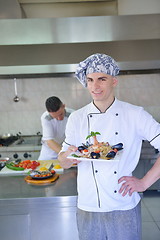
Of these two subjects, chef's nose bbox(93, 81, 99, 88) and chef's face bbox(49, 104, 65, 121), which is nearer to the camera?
chef's nose bbox(93, 81, 99, 88)

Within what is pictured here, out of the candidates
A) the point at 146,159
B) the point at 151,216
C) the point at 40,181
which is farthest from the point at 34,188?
the point at 146,159

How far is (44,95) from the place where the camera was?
356cm

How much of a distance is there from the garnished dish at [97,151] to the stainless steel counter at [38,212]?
44cm

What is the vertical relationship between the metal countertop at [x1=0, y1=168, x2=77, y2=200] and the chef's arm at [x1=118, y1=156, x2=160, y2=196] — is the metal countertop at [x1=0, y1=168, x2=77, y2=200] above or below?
below

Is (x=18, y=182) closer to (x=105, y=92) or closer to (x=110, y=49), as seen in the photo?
(x=105, y=92)

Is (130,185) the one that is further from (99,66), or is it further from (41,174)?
(41,174)

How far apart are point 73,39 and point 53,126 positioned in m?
1.24

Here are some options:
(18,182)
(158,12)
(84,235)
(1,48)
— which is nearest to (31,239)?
(18,182)

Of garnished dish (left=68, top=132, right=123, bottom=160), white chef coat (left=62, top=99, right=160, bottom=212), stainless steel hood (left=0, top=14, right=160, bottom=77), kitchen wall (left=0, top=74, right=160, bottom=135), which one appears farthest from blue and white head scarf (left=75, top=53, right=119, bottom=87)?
kitchen wall (left=0, top=74, right=160, bottom=135)

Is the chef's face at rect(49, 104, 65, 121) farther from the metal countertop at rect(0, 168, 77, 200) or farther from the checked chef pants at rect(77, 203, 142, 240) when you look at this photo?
the checked chef pants at rect(77, 203, 142, 240)

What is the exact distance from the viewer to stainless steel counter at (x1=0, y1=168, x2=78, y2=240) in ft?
4.76

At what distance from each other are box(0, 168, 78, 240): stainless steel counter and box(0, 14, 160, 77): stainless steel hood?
960 millimetres

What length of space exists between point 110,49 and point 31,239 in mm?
1447

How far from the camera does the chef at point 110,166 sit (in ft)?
3.79
